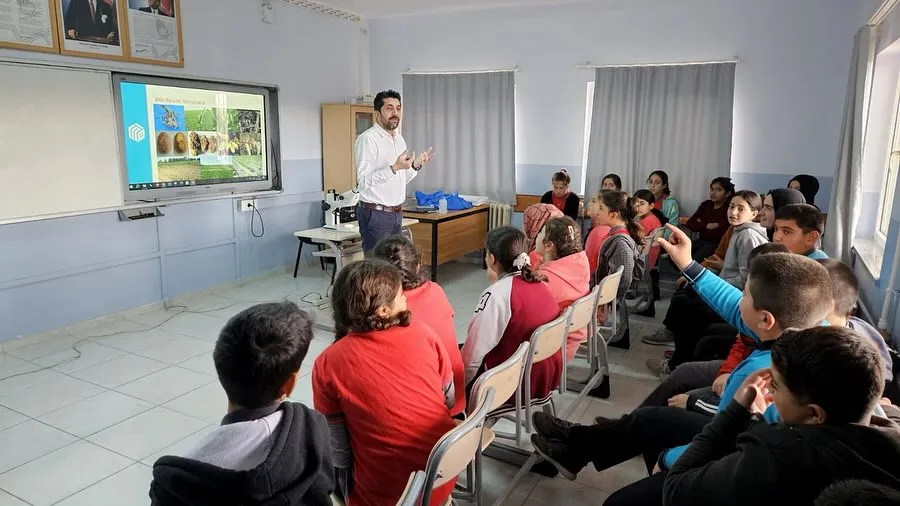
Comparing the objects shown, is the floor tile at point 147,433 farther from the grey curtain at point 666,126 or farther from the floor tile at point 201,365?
the grey curtain at point 666,126

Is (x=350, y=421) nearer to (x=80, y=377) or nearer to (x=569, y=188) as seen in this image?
(x=80, y=377)

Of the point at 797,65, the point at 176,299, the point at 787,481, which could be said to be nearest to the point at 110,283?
the point at 176,299

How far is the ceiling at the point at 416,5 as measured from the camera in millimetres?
6238

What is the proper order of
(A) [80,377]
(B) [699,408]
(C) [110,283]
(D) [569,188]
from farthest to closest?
(D) [569,188]
(C) [110,283]
(A) [80,377]
(B) [699,408]

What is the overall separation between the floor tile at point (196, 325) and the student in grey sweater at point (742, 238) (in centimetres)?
348

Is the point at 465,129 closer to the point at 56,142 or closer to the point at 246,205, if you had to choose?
the point at 246,205

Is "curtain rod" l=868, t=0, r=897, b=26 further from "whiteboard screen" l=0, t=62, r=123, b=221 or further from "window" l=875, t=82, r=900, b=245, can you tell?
"whiteboard screen" l=0, t=62, r=123, b=221

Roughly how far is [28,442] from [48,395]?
55 cm

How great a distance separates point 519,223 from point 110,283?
4170mm

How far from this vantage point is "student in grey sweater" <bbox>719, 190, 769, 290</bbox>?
Answer: 130 inches

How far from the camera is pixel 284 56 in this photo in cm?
596

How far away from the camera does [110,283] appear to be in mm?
4543

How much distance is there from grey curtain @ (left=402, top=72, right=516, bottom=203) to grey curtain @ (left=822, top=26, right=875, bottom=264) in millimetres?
3197

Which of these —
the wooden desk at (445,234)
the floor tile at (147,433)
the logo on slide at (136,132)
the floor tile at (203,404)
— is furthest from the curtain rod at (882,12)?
the logo on slide at (136,132)
